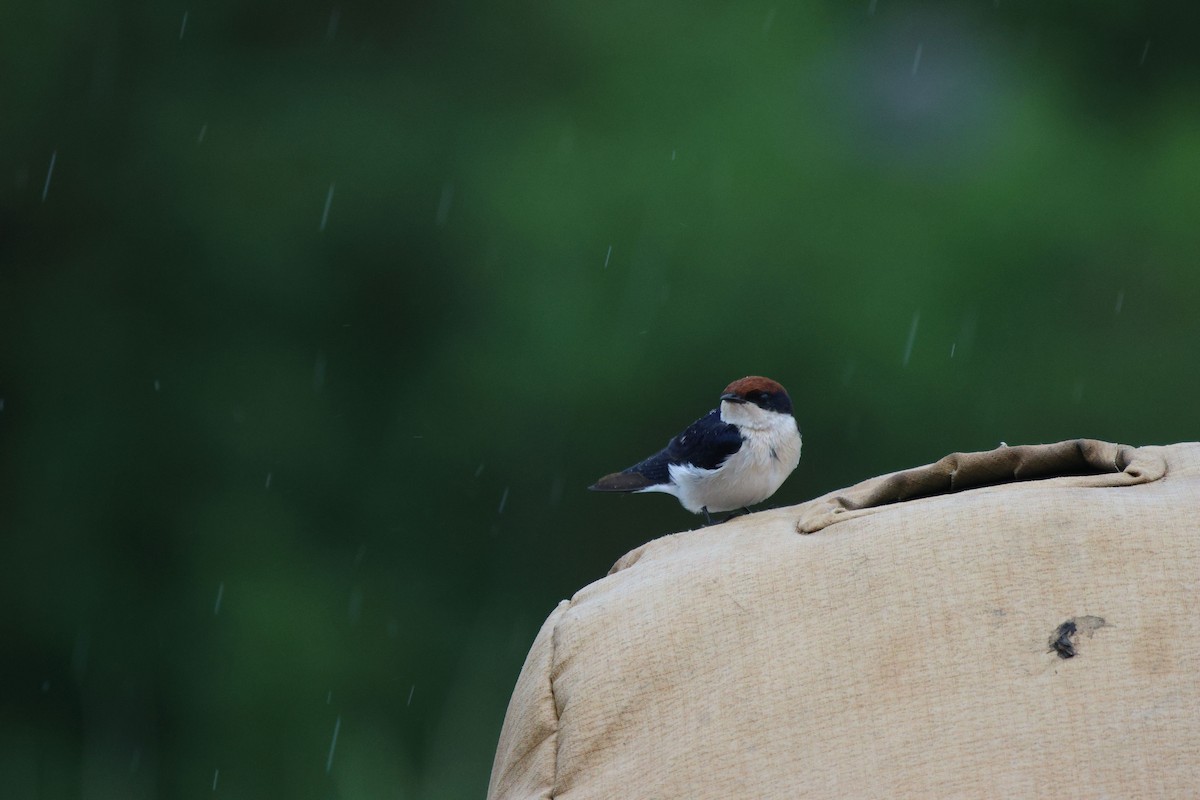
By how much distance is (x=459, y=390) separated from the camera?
7543 millimetres

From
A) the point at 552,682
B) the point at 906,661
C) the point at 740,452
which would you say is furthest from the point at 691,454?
the point at 906,661

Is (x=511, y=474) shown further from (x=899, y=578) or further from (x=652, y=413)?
(x=899, y=578)

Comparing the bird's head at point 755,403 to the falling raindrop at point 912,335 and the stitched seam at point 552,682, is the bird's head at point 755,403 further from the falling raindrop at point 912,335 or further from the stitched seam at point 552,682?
the falling raindrop at point 912,335

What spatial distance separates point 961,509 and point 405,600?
6387 millimetres

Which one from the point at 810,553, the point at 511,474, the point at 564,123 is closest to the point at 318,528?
the point at 511,474

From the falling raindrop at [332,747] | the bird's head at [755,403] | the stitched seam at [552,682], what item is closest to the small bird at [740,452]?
the bird's head at [755,403]

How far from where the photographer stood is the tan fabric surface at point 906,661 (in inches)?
50.1

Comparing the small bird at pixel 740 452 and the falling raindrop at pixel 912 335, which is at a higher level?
the small bird at pixel 740 452

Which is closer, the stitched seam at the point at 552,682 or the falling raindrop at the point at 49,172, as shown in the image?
the stitched seam at the point at 552,682

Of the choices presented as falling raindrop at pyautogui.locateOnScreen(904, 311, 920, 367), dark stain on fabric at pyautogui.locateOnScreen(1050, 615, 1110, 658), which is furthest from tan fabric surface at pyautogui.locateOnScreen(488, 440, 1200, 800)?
falling raindrop at pyautogui.locateOnScreen(904, 311, 920, 367)

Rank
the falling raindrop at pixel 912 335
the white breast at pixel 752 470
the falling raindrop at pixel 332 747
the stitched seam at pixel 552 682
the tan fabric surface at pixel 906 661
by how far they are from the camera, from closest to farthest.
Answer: the tan fabric surface at pixel 906 661 → the stitched seam at pixel 552 682 → the white breast at pixel 752 470 → the falling raindrop at pixel 332 747 → the falling raindrop at pixel 912 335

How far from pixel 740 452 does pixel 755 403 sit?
0.46 feet

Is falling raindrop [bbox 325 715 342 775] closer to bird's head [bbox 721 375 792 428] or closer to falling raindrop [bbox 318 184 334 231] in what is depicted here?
falling raindrop [bbox 318 184 334 231]

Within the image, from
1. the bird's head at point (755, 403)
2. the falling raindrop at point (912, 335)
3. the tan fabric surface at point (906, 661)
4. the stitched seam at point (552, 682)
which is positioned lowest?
the falling raindrop at point (912, 335)
